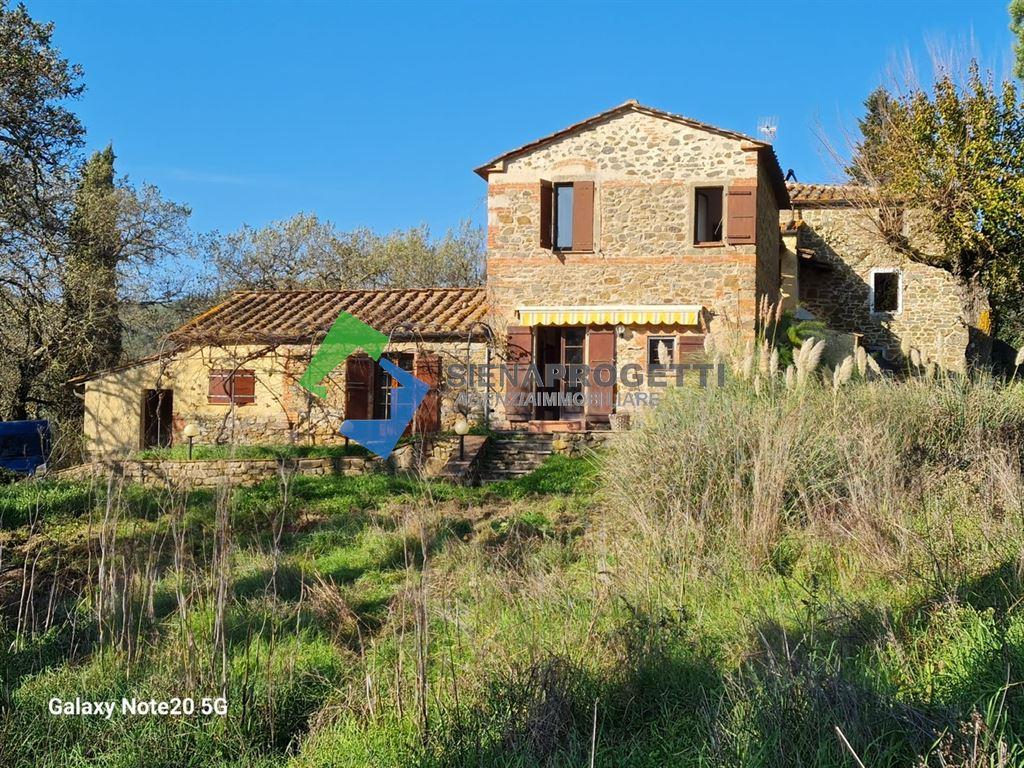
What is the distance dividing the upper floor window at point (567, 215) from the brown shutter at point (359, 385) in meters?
4.33

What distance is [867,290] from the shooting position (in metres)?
24.2

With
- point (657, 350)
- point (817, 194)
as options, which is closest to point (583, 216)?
point (657, 350)

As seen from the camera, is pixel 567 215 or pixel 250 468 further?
pixel 567 215

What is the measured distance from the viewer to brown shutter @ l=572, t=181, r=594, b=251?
18.4 meters

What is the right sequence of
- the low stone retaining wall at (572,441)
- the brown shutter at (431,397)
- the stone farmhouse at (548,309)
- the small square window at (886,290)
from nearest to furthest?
the low stone retaining wall at (572,441)
the stone farmhouse at (548,309)
the brown shutter at (431,397)
the small square window at (886,290)

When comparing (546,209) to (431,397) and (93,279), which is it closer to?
(431,397)

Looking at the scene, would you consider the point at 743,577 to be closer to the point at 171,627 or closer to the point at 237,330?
the point at 171,627

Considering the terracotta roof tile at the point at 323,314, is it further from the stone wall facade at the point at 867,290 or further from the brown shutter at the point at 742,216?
the stone wall facade at the point at 867,290

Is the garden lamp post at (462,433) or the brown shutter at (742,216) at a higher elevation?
the brown shutter at (742,216)

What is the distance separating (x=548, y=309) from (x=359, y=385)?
411cm

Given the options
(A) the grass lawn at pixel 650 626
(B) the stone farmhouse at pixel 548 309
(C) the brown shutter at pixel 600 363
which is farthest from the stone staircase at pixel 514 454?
(A) the grass lawn at pixel 650 626

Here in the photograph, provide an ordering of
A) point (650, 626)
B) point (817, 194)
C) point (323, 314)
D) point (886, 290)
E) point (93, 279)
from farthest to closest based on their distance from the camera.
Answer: point (817, 194)
point (886, 290)
point (323, 314)
point (93, 279)
point (650, 626)

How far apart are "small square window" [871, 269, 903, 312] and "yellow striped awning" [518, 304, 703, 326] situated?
8.50 metres

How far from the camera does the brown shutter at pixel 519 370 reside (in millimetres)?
18469
